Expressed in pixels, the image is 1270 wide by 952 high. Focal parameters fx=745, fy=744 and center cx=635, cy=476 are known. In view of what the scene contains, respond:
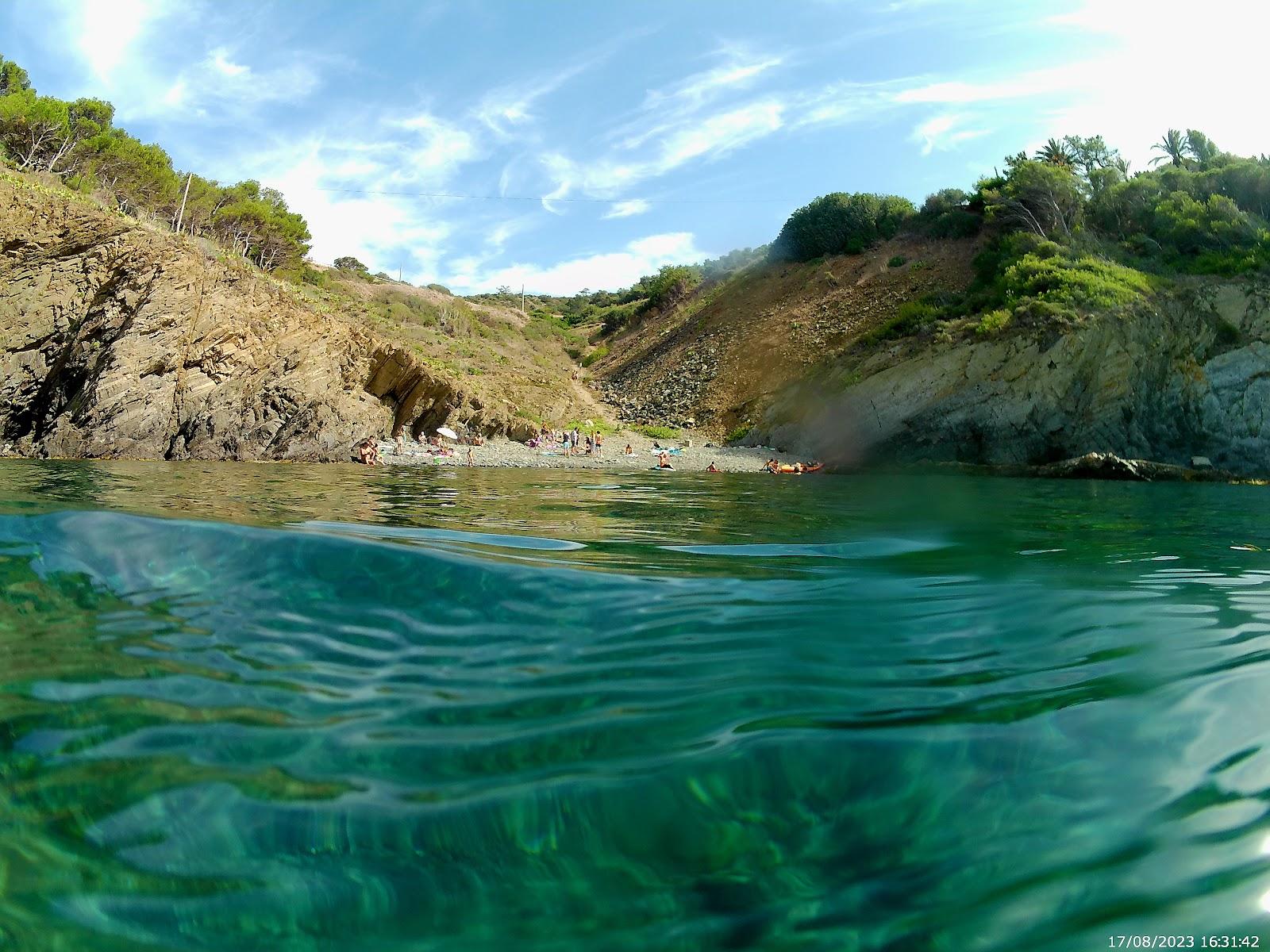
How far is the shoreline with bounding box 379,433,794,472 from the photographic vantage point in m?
20.8

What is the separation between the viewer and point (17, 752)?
1915 mm

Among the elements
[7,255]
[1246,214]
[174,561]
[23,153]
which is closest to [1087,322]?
[1246,214]

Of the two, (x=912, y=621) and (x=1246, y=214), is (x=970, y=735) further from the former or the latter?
(x=1246, y=214)

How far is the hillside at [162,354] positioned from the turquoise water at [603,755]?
14975 millimetres

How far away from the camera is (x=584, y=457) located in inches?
947

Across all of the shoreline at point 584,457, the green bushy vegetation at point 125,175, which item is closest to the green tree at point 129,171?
the green bushy vegetation at point 125,175

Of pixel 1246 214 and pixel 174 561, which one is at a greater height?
pixel 1246 214

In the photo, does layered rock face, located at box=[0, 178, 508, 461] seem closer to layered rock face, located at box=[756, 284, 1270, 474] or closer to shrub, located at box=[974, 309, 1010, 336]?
layered rock face, located at box=[756, 284, 1270, 474]

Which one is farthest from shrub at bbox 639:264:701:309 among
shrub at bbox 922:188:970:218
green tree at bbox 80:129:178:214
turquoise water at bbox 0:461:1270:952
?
turquoise water at bbox 0:461:1270:952

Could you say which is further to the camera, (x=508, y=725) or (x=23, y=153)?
(x=23, y=153)

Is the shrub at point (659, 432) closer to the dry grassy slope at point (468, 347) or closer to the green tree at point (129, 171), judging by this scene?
the dry grassy slope at point (468, 347)

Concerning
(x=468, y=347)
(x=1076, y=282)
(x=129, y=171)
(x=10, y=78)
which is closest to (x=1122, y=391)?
(x=1076, y=282)

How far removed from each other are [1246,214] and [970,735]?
104 ft

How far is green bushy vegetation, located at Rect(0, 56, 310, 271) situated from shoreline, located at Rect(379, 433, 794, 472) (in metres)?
14.0
